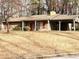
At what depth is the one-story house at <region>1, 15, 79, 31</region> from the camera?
49.0 metres

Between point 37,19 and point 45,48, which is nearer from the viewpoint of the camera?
point 45,48

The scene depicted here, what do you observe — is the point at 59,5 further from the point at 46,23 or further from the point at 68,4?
the point at 46,23

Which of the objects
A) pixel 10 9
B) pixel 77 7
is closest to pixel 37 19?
pixel 10 9

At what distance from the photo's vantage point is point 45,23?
51.0 m

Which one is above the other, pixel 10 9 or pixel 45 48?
pixel 10 9

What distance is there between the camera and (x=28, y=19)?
5178cm

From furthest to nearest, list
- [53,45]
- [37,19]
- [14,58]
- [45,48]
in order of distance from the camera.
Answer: [37,19], [53,45], [45,48], [14,58]

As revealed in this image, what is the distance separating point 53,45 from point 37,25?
95.2 feet

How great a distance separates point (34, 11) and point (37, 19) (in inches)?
699

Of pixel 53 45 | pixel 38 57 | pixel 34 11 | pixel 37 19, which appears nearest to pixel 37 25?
pixel 37 19

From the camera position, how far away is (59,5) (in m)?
66.3

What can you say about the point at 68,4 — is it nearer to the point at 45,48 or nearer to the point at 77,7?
the point at 77,7

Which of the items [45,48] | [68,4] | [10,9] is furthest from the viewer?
[68,4]

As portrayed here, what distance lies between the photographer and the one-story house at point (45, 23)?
49.0 metres
